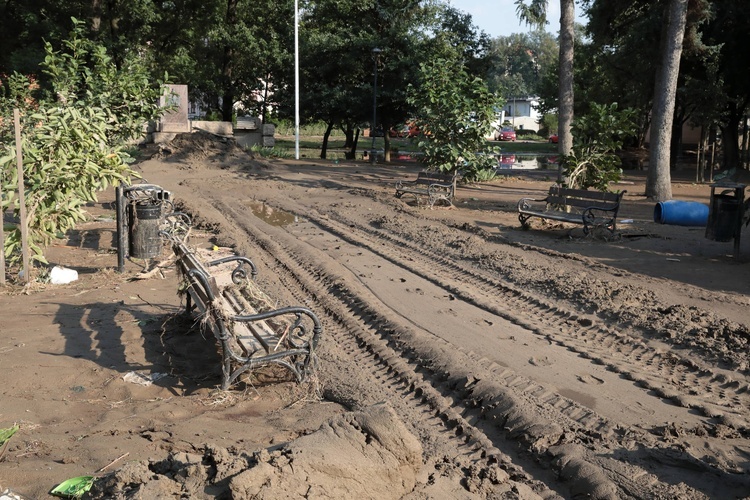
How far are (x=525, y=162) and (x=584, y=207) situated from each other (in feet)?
79.0

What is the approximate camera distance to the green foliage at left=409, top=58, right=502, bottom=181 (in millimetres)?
18078

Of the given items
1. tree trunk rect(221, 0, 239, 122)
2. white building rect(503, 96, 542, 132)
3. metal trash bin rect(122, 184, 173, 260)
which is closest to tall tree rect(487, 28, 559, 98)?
white building rect(503, 96, 542, 132)

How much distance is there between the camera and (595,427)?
5207 mm

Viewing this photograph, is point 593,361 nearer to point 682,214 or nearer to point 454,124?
point 682,214

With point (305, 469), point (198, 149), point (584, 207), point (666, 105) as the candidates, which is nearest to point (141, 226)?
point (305, 469)

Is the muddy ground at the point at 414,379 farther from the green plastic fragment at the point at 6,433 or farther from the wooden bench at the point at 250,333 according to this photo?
the wooden bench at the point at 250,333

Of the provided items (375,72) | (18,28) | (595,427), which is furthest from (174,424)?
(18,28)

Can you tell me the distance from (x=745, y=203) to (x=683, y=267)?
6.06 feet

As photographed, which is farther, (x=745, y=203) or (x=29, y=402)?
(x=745, y=203)

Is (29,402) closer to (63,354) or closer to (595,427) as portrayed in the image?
(63,354)

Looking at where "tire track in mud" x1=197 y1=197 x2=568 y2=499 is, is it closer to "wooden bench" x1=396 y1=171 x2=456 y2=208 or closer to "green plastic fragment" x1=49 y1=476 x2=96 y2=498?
"green plastic fragment" x1=49 y1=476 x2=96 y2=498

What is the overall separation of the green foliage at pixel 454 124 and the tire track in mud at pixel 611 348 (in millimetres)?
7781

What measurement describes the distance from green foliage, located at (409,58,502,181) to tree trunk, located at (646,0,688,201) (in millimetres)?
4216

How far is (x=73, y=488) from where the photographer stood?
4.04 meters
